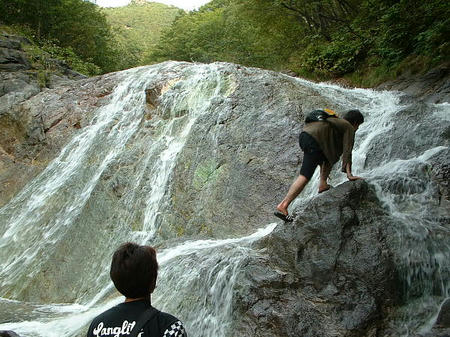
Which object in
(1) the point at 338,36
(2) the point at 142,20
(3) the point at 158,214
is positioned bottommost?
(3) the point at 158,214

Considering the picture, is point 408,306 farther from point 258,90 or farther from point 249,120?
point 258,90

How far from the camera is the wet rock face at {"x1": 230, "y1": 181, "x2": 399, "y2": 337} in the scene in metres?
4.42

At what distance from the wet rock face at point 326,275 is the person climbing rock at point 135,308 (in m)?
2.59

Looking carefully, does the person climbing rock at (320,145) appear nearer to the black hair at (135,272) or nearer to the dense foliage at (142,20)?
the black hair at (135,272)

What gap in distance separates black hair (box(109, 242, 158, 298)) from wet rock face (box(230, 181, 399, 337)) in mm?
2620

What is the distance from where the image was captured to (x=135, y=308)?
2209 millimetres

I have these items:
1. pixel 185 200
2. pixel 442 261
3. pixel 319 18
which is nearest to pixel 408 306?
pixel 442 261

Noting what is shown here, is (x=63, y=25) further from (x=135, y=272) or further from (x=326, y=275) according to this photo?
(x=135, y=272)

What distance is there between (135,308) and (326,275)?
301 cm

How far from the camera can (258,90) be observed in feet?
33.5

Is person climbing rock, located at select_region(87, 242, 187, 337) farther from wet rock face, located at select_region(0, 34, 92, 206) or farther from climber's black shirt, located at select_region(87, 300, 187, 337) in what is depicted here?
wet rock face, located at select_region(0, 34, 92, 206)

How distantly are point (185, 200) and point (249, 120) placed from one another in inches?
91.6

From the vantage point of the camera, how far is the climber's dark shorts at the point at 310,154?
5379mm

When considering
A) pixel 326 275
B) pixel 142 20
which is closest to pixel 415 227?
pixel 326 275
